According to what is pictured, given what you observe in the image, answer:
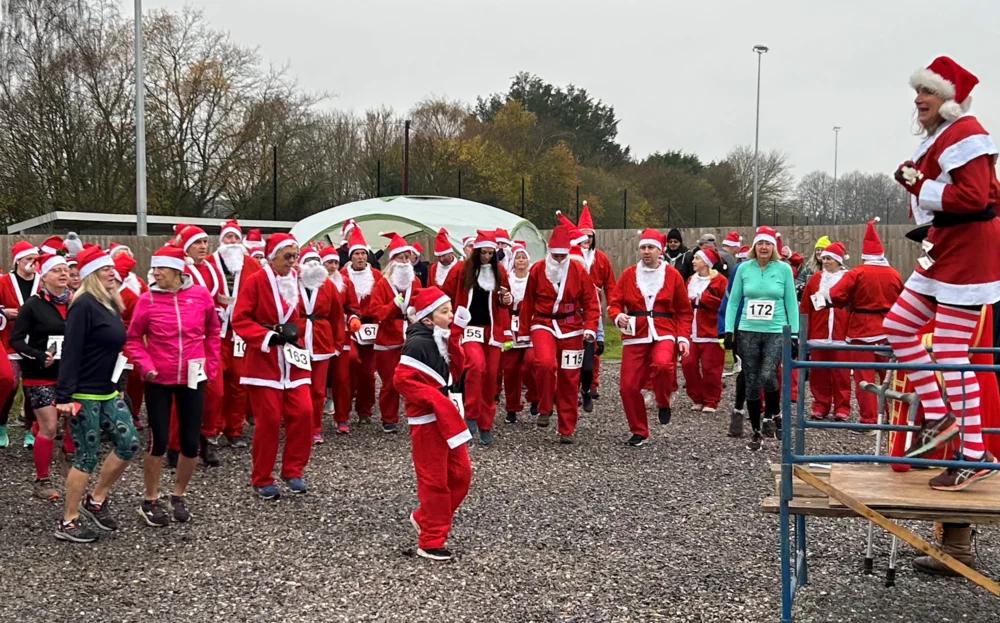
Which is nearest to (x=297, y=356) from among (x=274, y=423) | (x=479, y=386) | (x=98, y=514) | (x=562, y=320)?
(x=274, y=423)

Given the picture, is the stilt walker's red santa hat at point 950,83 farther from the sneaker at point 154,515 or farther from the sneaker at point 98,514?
the sneaker at point 98,514

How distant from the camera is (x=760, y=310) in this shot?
9.35 meters

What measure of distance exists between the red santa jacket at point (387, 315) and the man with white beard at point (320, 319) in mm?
975

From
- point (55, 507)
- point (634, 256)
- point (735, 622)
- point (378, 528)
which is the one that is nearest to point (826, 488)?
point (735, 622)

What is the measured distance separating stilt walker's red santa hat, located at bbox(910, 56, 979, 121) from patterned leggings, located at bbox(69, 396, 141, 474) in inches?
205

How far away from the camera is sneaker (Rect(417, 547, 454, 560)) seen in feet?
19.3

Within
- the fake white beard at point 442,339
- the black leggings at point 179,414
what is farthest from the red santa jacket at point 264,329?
the fake white beard at point 442,339

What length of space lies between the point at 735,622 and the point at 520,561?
4.89 ft

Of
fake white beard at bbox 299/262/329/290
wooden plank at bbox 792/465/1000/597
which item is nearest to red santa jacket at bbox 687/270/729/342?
fake white beard at bbox 299/262/329/290

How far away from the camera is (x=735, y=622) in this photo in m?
4.79

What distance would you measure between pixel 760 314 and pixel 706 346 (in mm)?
2239

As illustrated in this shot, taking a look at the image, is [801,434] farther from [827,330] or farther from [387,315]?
[827,330]

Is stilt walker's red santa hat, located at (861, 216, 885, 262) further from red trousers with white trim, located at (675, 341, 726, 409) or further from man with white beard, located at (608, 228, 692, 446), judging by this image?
man with white beard, located at (608, 228, 692, 446)

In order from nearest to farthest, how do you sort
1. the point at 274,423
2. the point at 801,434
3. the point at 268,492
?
the point at 801,434
the point at 274,423
the point at 268,492
